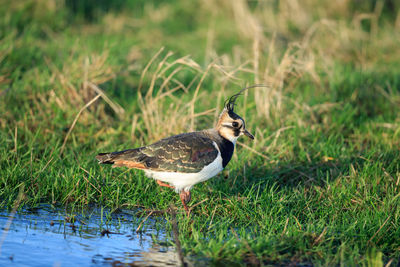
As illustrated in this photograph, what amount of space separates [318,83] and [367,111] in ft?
3.09

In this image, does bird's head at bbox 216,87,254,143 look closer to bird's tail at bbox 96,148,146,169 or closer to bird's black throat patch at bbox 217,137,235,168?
bird's black throat patch at bbox 217,137,235,168

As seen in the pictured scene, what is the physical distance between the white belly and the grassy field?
28 cm

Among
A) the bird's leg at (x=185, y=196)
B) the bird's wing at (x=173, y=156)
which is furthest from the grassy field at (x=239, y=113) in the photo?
the bird's wing at (x=173, y=156)

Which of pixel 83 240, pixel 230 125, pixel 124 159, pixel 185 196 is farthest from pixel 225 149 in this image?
pixel 83 240

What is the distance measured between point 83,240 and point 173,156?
137 cm

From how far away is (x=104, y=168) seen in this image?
22.4 feet

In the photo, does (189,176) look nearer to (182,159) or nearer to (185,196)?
(182,159)

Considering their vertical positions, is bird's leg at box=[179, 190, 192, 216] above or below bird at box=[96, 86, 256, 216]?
below

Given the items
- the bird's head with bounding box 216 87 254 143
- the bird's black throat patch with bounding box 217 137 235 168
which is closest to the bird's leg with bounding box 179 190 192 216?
the bird's black throat patch with bounding box 217 137 235 168

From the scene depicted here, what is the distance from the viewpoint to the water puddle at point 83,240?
15.8ft

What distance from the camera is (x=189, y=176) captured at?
5938 mm

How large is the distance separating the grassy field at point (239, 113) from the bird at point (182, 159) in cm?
31

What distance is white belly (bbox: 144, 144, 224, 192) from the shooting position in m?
5.94

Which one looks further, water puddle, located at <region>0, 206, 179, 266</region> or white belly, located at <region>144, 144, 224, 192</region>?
white belly, located at <region>144, 144, 224, 192</region>
